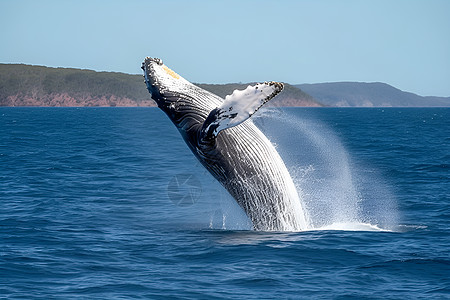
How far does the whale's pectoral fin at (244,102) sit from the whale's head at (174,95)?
126 cm

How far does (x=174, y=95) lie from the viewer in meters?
9.77

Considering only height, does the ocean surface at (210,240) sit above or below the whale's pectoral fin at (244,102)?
below

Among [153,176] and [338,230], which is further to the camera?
[153,176]

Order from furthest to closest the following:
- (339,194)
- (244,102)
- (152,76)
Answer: (339,194)
(152,76)
(244,102)

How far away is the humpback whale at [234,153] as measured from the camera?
957 centimetres

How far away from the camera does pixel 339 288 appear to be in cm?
789

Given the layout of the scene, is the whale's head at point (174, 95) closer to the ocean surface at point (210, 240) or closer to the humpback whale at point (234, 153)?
the humpback whale at point (234, 153)

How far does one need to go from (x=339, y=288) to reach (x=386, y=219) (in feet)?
17.8

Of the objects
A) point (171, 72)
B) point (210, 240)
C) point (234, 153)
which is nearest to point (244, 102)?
point (234, 153)

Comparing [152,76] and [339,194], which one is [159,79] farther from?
[339,194]

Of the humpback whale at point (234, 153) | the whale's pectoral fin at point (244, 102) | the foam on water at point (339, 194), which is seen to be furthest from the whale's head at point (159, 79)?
the whale's pectoral fin at point (244, 102)

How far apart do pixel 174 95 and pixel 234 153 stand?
1219 mm

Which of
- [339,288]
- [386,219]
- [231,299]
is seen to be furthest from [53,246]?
[386,219]

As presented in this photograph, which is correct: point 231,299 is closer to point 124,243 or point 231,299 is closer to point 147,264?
point 147,264
